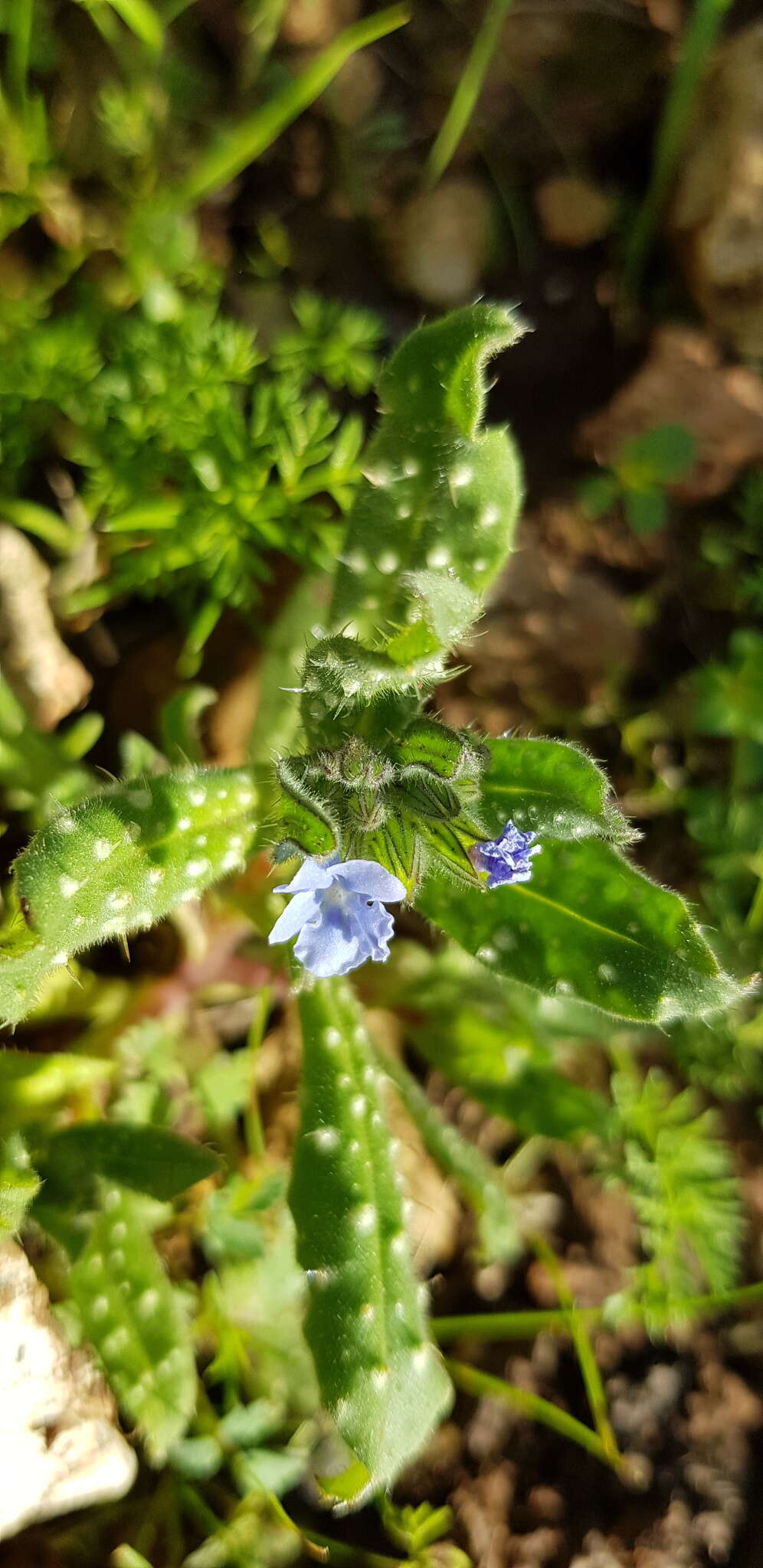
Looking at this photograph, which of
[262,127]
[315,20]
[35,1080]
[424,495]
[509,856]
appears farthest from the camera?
[315,20]

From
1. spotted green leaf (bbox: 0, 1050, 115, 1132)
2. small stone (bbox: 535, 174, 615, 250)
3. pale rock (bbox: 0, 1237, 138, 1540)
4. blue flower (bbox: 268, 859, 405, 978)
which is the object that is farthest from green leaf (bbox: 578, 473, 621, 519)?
pale rock (bbox: 0, 1237, 138, 1540)

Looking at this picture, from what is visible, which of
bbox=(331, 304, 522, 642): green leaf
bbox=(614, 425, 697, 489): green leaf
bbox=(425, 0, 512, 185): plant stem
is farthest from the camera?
bbox=(614, 425, 697, 489): green leaf

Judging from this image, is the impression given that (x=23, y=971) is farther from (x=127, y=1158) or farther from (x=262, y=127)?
(x=262, y=127)

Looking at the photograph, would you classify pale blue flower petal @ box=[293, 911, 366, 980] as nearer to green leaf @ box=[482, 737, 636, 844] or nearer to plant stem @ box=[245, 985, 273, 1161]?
green leaf @ box=[482, 737, 636, 844]

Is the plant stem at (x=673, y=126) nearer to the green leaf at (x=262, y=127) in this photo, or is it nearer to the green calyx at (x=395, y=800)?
the green leaf at (x=262, y=127)

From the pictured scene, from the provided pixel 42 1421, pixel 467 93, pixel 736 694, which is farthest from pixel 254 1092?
pixel 467 93

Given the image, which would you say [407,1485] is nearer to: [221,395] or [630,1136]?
[630,1136]

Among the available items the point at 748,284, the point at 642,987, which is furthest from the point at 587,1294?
the point at 748,284

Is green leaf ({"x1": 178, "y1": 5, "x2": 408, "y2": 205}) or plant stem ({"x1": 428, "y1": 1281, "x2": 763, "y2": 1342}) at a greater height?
green leaf ({"x1": 178, "y1": 5, "x2": 408, "y2": 205})
